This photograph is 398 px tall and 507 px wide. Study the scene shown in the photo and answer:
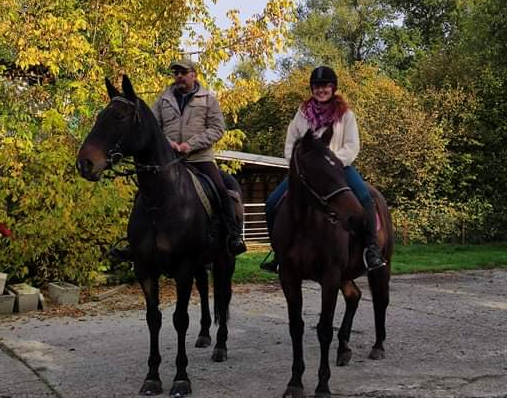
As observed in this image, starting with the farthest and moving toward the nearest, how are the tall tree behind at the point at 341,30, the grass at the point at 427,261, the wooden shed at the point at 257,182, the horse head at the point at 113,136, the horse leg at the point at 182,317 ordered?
the tall tree behind at the point at 341,30, the wooden shed at the point at 257,182, the grass at the point at 427,261, the horse leg at the point at 182,317, the horse head at the point at 113,136

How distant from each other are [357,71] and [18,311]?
32.3m

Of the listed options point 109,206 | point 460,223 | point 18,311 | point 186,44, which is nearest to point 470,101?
point 460,223

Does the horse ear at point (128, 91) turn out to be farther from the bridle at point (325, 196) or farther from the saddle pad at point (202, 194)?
the bridle at point (325, 196)

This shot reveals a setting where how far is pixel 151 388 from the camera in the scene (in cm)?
494

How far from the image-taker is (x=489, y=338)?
22.7 ft

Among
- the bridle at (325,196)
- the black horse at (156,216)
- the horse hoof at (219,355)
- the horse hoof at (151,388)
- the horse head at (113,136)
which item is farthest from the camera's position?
the horse hoof at (219,355)

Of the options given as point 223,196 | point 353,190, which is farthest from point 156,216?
point 353,190

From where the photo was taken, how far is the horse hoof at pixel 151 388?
16.1ft

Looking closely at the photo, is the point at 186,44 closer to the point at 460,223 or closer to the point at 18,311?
the point at 18,311

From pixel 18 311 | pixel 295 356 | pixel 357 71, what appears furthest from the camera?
pixel 357 71

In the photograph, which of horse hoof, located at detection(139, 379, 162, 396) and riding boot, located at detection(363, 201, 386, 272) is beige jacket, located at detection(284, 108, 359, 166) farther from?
horse hoof, located at detection(139, 379, 162, 396)

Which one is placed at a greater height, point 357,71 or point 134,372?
point 357,71

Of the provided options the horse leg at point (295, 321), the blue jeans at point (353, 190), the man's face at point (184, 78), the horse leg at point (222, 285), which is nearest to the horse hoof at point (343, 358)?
the horse leg at point (295, 321)

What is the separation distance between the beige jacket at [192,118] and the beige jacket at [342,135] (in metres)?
0.93
